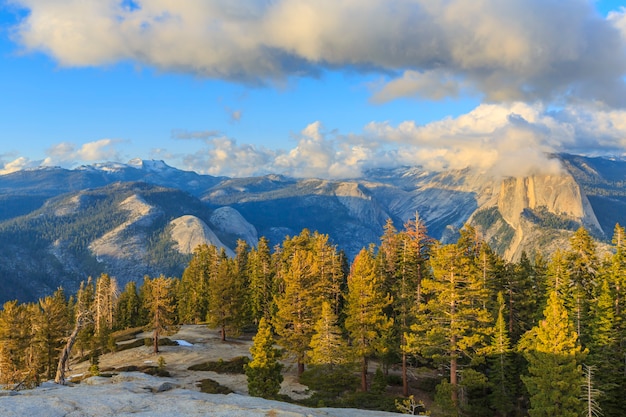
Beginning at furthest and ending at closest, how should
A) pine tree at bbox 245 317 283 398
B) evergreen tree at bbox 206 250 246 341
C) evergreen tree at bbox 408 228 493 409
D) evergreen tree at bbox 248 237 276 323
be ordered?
evergreen tree at bbox 248 237 276 323 < evergreen tree at bbox 206 250 246 341 < pine tree at bbox 245 317 283 398 < evergreen tree at bbox 408 228 493 409

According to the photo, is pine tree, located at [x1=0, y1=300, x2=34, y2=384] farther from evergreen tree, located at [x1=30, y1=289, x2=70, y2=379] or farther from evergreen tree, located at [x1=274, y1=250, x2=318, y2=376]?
evergreen tree, located at [x1=274, y1=250, x2=318, y2=376]

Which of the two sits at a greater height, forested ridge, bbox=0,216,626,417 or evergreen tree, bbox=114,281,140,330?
forested ridge, bbox=0,216,626,417

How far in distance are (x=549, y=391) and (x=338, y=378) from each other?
1923 centimetres

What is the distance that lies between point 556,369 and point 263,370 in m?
25.3

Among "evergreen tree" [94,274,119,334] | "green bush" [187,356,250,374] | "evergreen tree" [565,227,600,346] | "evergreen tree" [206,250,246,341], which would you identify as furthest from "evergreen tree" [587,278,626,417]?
"evergreen tree" [94,274,119,334]

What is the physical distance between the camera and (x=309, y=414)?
19609 millimetres

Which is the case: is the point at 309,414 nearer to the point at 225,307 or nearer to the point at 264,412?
the point at 264,412

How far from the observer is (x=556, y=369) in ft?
112

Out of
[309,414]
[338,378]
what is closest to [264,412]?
[309,414]

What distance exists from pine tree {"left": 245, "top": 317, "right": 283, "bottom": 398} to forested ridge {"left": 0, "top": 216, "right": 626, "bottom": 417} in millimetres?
105

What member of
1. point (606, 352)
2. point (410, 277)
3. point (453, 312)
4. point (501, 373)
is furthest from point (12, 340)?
point (606, 352)

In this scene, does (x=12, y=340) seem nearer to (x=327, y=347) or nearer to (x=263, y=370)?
(x=263, y=370)

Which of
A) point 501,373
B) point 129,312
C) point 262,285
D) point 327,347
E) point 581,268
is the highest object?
point 581,268

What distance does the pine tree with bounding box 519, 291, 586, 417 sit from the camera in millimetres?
33750
